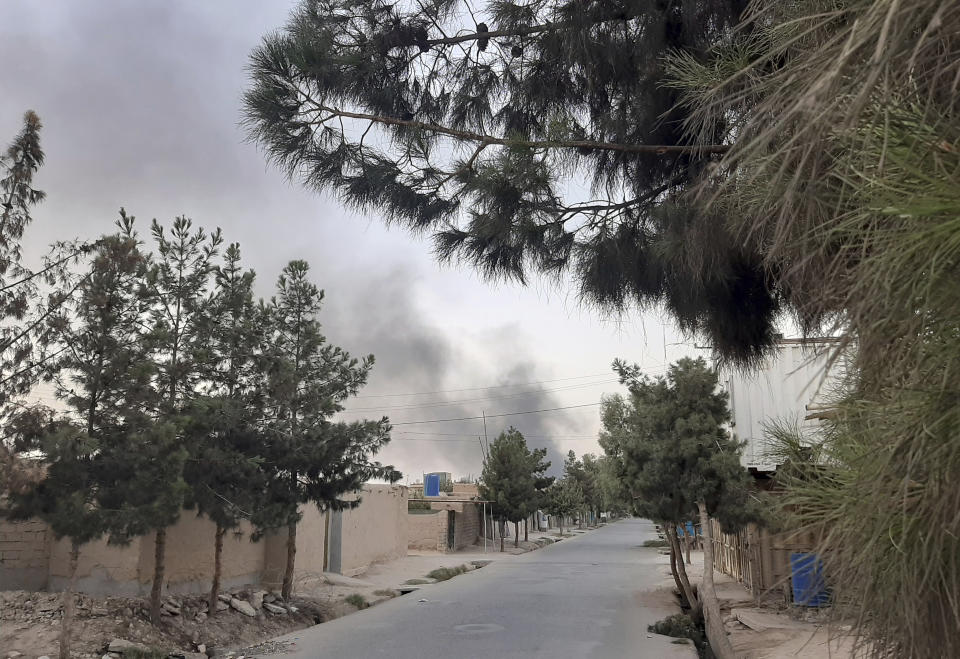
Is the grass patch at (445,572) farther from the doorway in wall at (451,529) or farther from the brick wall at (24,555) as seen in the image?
the brick wall at (24,555)

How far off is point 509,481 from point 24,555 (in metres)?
28.7

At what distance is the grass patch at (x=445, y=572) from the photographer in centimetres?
2314

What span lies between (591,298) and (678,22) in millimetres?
2213

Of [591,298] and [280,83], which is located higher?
[280,83]

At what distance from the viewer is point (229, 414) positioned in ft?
42.2

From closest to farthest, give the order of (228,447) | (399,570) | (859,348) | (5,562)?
(859,348), (5,562), (228,447), (399,570)

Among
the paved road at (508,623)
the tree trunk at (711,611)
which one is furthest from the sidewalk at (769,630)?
the paved road at (508,623)

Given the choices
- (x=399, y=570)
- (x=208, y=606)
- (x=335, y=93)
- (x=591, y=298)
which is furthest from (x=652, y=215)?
(x=399, y=570)

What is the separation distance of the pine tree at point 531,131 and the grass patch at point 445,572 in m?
18.5

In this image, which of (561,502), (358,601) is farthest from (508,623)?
(561,502)

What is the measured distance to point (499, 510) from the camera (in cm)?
3884

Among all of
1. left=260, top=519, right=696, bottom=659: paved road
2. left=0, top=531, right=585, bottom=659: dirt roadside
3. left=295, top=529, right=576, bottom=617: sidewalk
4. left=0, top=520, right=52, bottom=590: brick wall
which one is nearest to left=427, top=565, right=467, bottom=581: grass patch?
left=295, top=529, right=576, bottom=617: sidewalk

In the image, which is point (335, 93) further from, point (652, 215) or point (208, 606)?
point (208, 606)

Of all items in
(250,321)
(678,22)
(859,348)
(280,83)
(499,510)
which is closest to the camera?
(859,348)
